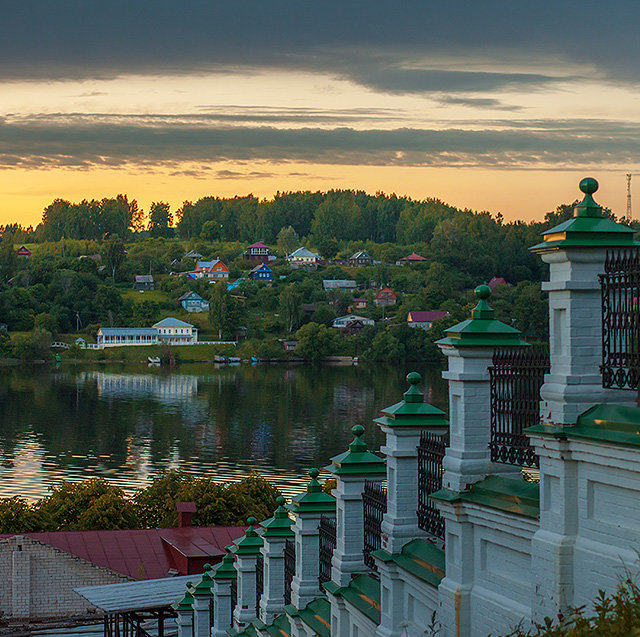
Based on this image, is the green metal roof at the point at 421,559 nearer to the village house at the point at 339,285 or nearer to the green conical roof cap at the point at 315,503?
the green conical roof cap at the point at 315,503

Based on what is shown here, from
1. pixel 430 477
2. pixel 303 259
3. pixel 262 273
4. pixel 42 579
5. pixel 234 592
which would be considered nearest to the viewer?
pixel 430 477

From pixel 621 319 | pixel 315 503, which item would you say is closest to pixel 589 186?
pixel 621 319

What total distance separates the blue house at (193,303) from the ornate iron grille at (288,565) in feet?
483

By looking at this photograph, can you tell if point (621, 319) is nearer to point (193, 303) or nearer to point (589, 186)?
point (589, 186)

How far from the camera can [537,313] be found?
9788 cm

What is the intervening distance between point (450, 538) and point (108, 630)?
12198 millimetres

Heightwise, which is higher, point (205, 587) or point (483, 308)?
point (483, 308)

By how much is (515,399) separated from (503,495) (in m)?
0.74

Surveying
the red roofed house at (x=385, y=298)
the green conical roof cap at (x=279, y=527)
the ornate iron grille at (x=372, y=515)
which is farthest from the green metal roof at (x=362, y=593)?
the red roofed house at (x=385, y=298)

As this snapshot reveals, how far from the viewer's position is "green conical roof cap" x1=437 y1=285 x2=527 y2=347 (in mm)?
8371

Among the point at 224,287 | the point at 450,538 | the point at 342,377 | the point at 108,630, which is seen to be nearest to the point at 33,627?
the point at 108,630

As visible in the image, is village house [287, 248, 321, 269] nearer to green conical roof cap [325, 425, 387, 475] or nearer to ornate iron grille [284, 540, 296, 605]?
ornate iron grille [284, 540, 296, 605]

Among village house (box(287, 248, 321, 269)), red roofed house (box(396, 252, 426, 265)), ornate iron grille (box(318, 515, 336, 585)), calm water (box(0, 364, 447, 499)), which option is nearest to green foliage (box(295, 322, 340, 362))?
calm water (box(0, 364, 447, 499))

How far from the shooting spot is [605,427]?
670 centimetres
